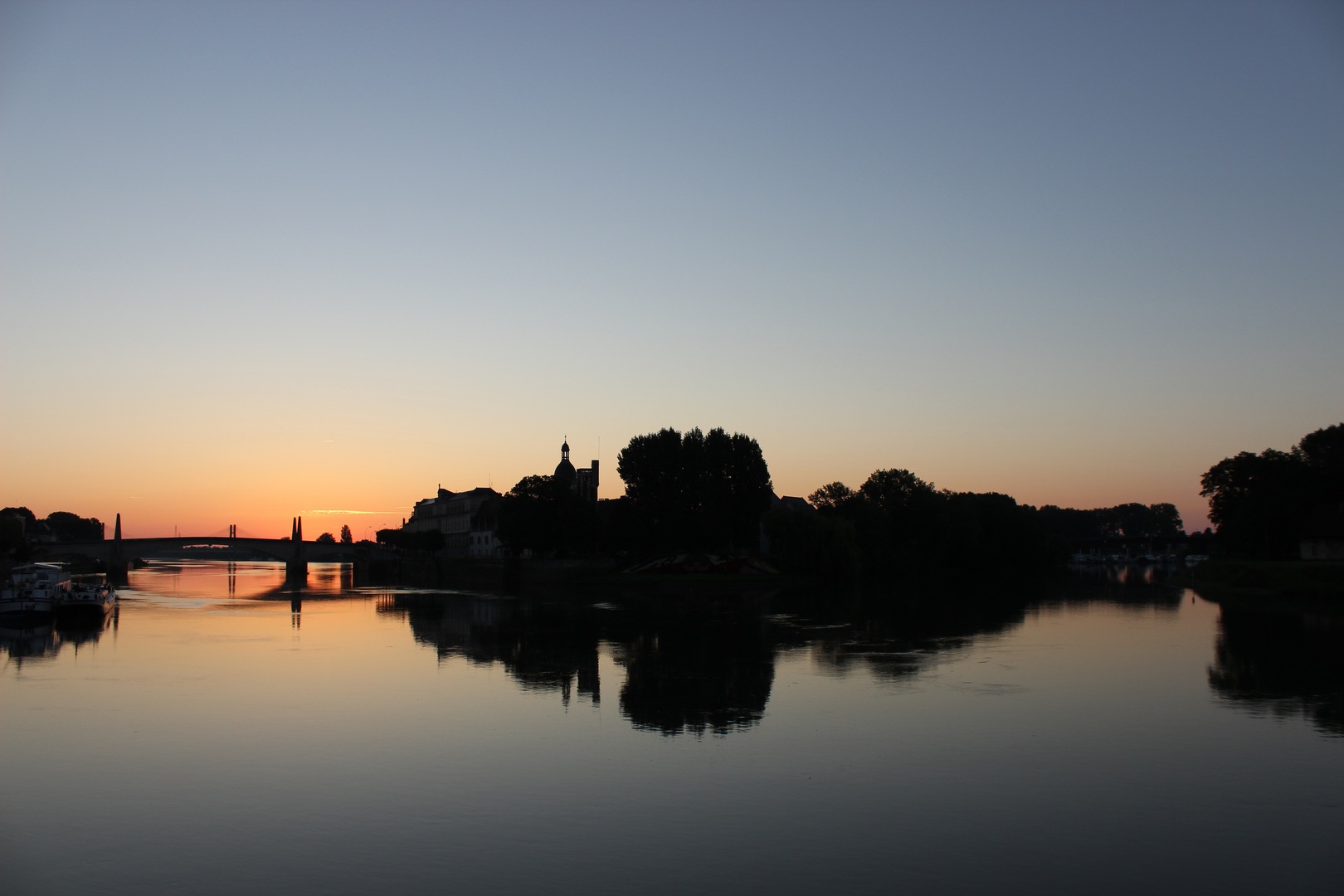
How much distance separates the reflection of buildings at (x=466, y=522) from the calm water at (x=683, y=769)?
3412 inches

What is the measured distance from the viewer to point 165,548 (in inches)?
4466

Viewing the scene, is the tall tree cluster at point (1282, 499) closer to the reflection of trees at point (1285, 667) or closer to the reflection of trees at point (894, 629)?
the reflection of trees at point (894, 629)

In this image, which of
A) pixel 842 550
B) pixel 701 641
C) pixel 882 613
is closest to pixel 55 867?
pixel 701 641

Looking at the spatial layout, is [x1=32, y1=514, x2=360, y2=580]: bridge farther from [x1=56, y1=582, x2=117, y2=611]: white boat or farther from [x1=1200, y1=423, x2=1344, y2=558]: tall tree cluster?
[x1=1200, y1=423, x2=1344, y2=558]: tall tree cluster

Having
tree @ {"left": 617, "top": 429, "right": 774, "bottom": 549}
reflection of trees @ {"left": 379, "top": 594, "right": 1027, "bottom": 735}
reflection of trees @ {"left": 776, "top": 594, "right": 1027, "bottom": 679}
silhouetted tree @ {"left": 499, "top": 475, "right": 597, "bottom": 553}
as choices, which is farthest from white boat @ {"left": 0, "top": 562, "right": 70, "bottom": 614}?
tree @ {"left": 617, "top": 429, "right": 774, "bottom": 549}

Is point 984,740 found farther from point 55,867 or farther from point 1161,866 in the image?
point 55,867

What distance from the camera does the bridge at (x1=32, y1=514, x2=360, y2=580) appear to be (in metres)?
101

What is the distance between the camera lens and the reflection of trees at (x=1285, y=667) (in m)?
20.1

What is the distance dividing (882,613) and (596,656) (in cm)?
2065

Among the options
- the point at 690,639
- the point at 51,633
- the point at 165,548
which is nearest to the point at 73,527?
the point at 165,548

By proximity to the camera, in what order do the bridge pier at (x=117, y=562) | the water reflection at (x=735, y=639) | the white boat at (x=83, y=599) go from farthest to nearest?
1. the bridge pier at (x=117, y=562)
2. the white boat at (x=83, y=599)
3. the water reflection at (x=735, y=639)

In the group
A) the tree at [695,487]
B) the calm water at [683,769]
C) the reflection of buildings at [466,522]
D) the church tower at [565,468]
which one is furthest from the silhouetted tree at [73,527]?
the calm water at [683,769]

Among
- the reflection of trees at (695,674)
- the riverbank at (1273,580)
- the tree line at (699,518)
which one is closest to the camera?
the reflection of trees at (695,674)

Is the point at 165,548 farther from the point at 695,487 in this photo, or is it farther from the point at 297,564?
the point at 695,487
